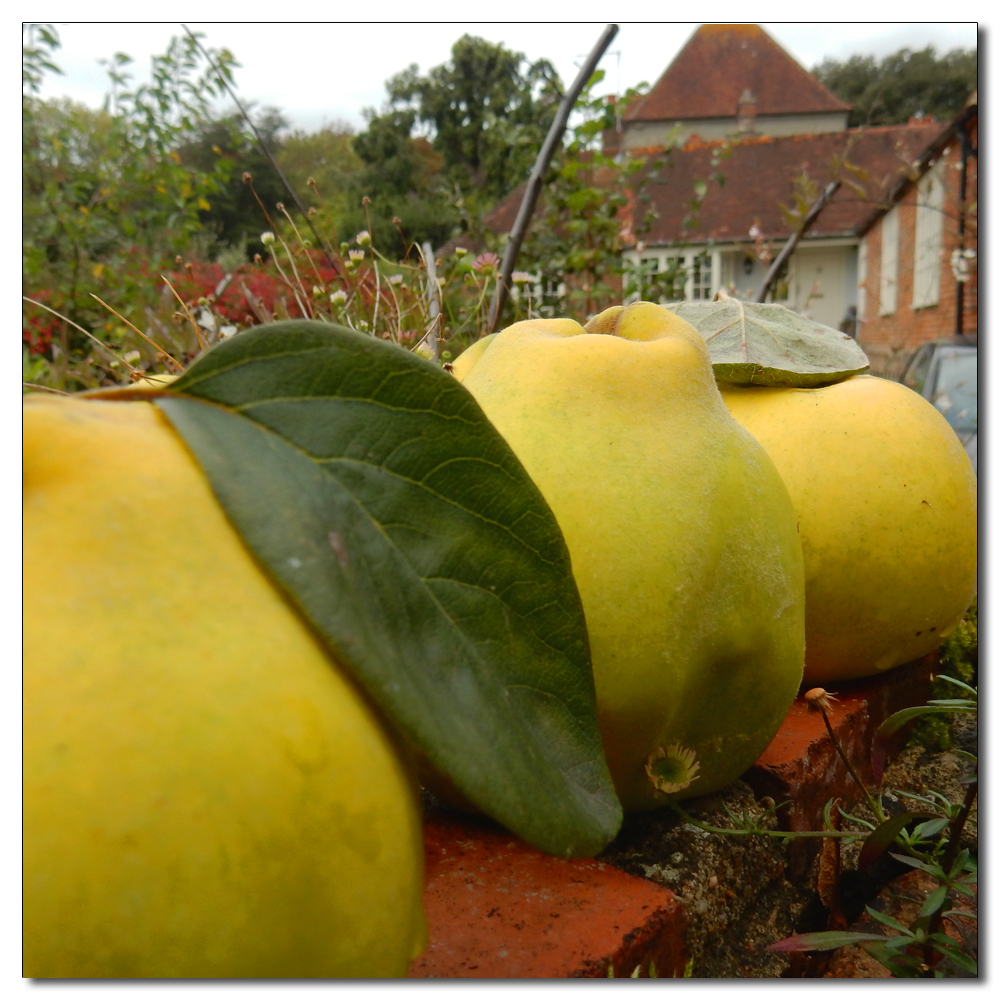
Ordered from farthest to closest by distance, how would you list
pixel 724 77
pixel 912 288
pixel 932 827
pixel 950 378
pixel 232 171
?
pixel 912 288
pixel 232 171
pixel 950 378
pixel 724 77
pixel 932 827

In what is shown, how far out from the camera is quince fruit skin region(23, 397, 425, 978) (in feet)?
1.07

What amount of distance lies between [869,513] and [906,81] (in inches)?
62.8

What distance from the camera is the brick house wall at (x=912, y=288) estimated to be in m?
2.81

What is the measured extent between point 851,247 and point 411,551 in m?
15.7

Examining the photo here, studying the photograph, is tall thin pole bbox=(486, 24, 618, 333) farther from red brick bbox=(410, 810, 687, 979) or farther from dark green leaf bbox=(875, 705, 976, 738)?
red brick bbox=(410, 810, 687, 979)

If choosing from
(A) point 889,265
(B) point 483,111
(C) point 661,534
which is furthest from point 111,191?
(A) point 889,265

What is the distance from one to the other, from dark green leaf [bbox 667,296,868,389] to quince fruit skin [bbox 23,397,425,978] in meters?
0.87

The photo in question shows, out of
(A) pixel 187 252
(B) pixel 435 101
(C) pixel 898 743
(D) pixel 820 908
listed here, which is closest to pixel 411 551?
(D) pixel 820 908

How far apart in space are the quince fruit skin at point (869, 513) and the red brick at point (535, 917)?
503 millimetres

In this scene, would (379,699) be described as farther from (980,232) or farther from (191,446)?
(980,232)

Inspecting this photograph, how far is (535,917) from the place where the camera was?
0.64 metres

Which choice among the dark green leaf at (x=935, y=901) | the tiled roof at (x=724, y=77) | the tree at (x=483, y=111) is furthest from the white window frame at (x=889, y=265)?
the dark green leaf at (x=935, y=901)

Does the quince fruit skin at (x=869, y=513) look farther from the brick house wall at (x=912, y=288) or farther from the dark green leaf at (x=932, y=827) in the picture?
the brick house wall at (x=912, y=288)

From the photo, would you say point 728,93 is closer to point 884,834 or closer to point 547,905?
point 884,834
